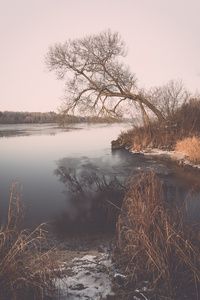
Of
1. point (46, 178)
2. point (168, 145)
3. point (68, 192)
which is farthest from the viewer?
point (168, 145)

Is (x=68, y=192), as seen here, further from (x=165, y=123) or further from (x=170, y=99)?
(x=170, y=99)

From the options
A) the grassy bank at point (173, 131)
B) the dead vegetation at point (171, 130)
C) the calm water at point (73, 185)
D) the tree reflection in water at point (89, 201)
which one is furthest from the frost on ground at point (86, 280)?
the dead vegetation at point (171, 130)

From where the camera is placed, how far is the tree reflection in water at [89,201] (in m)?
4.38

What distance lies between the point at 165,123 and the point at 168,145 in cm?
202

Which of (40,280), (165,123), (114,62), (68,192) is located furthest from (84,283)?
(114,62)

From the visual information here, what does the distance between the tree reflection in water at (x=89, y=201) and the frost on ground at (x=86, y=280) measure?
0.98 metres

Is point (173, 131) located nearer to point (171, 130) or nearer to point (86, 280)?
point (171, 130)

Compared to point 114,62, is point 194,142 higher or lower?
lower

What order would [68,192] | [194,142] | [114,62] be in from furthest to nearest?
[114,62]
[194,142]
[68,192]

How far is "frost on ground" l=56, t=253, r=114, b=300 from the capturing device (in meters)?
2.28

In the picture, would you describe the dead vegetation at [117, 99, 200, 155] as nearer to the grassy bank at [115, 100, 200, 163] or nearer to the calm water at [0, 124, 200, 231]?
the grassy bank at [115, 100, 200, 163]

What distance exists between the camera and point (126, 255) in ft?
9.53

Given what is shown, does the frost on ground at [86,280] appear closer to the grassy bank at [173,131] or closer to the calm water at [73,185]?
the calm water at [73,185]

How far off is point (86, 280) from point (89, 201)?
3.49m
